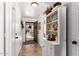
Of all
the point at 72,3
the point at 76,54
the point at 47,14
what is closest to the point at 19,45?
the point at 47,14

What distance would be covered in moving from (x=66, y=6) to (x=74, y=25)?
219 mm

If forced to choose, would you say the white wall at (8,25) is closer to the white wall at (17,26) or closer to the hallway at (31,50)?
the white wall at (17,26)

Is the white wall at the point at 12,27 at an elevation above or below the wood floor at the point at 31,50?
above

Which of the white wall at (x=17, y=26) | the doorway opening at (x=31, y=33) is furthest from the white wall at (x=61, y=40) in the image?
the white wall at (x=17, y=26)

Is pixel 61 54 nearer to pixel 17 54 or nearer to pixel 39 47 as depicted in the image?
pixel 39 47

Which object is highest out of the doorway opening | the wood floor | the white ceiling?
the white ceiling

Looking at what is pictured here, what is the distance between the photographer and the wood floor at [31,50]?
1275mm

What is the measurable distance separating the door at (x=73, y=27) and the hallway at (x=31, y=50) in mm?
331

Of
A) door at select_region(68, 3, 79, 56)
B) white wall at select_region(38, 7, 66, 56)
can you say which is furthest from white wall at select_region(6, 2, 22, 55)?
door at select_region(68, 3, 79, 56)

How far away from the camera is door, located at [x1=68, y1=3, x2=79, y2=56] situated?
1.25m

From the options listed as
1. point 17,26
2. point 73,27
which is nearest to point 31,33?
point 17,26

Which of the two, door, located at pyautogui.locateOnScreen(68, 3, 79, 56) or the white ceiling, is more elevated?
the white ceiling

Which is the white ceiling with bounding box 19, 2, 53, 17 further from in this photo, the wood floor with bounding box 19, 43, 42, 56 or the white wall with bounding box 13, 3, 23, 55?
the wood floor with bounding box 19, 43, 42, 56

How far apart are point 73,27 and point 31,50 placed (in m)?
0.50
